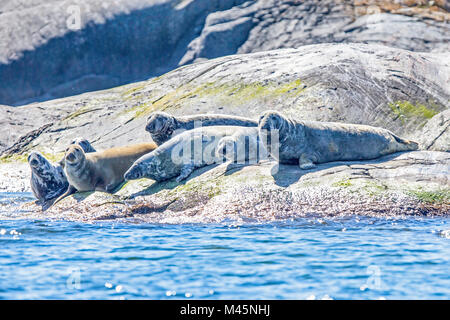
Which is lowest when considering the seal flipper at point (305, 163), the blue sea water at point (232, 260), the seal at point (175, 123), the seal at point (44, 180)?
the seal at point (44, 180)

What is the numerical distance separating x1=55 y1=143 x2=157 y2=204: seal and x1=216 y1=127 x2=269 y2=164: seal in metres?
1.79

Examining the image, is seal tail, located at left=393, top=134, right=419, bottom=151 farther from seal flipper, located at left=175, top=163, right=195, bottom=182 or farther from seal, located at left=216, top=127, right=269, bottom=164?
seal flipper, located at left=175, top=163, right=195, bottom=182

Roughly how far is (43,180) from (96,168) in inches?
50.2

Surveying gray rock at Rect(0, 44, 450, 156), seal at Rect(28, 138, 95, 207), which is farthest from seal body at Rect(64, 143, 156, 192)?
gray rock at Rect(0, 44, 450, 156)

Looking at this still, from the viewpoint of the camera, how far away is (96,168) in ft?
37.5

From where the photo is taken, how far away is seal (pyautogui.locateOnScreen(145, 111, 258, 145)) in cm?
1209

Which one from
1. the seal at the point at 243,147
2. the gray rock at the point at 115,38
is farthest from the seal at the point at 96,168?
the gray rock at the point at 115,38

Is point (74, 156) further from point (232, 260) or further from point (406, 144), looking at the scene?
point (406, 144)

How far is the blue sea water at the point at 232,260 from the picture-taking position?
5875 millimetres

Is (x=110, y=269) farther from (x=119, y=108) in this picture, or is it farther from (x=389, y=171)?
(x=119, y=108)

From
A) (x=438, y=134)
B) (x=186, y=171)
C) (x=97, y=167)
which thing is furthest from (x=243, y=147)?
(x=438, y=134)

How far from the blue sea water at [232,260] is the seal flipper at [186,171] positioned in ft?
5.14

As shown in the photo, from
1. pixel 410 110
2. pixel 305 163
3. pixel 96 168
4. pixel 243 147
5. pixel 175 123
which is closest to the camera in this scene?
pixel 305 163

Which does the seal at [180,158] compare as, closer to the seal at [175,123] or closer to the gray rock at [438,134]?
the seal at [175,123]
